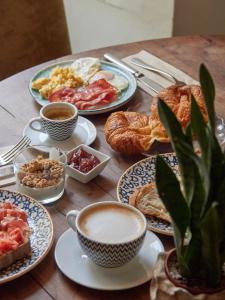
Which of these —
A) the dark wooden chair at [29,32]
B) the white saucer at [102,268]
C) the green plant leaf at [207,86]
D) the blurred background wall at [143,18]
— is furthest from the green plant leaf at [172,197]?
the blurred background wall at [143,18]

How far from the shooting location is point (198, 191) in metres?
0.76

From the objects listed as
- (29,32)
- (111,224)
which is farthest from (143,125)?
(29,32)

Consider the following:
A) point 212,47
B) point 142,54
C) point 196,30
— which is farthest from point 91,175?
point 196,30

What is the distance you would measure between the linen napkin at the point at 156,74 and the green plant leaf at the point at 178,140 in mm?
820

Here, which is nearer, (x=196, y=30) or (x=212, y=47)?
(x=212, y=47)

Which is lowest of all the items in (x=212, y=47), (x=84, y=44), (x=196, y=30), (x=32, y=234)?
(x=84, y=44)

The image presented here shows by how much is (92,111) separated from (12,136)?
0.23m

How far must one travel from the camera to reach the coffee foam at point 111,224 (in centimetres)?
94

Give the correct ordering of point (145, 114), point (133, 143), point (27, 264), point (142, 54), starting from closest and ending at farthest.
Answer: point (27, 264), point (133, 143), point (145, 114), point (142, 54)

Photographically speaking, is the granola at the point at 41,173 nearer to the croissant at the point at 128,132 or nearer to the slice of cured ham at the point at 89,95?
the croissant at the point at 128,132

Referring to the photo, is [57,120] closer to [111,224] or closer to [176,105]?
[176,105]

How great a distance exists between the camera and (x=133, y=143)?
4.20ft

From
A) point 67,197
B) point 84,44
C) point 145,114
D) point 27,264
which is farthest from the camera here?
point 84,44

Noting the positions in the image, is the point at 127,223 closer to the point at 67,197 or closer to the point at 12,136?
the point at 67,197
